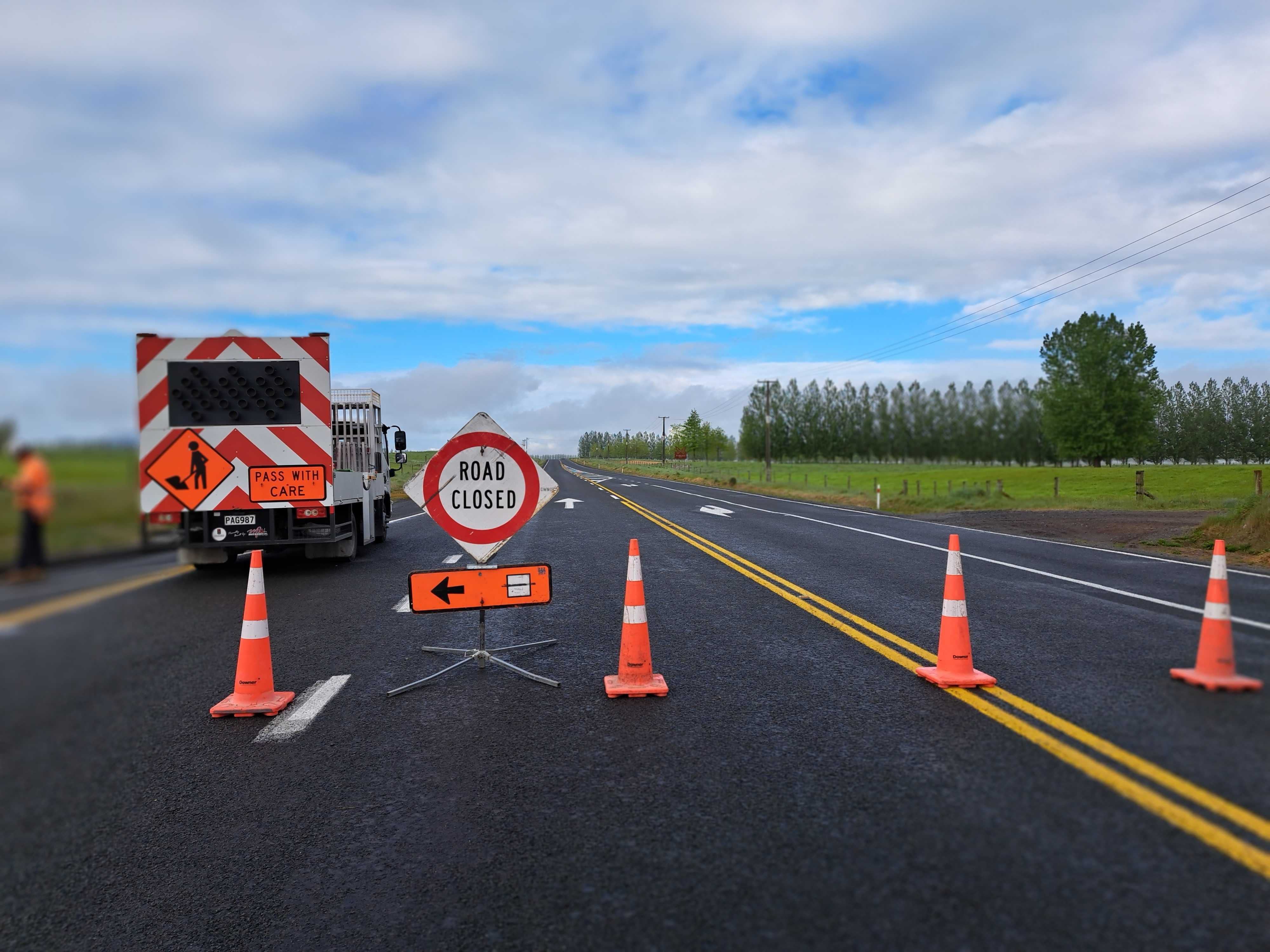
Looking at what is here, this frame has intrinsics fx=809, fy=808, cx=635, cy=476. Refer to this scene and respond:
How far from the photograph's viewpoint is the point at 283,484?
2877 mm

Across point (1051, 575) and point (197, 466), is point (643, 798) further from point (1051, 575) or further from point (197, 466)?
point (1051, 575)

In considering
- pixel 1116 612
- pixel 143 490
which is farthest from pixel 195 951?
pixel 1116 612

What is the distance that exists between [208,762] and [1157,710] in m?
5.49

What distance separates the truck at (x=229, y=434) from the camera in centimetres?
172

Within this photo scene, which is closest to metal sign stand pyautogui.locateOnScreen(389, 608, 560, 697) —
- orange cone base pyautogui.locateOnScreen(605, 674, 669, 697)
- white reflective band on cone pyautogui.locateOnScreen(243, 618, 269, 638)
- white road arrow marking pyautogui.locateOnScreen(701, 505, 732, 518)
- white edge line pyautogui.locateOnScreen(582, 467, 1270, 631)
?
orange cone base pyautogui.locateOnScreen(605, 674, 669, 697)

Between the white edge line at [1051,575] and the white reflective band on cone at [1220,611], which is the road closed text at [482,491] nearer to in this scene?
the white reflective band on cone at [1220,611]

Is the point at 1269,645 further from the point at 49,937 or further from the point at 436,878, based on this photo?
the point at 49,937

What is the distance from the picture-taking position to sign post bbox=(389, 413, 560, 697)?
6.07 meters

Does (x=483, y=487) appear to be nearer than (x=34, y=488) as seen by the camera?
No

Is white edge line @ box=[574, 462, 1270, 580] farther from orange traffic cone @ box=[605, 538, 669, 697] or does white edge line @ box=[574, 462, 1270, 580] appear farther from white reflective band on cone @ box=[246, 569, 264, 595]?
white reflective band on cone @ box=[246, 569, 264, 595]

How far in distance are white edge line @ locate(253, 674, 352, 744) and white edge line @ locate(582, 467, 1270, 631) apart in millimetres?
7776

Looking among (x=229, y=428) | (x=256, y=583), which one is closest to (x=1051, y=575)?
(x=256, y=583)

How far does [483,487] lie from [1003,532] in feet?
54.1

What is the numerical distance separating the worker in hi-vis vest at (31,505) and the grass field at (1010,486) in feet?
67.8
